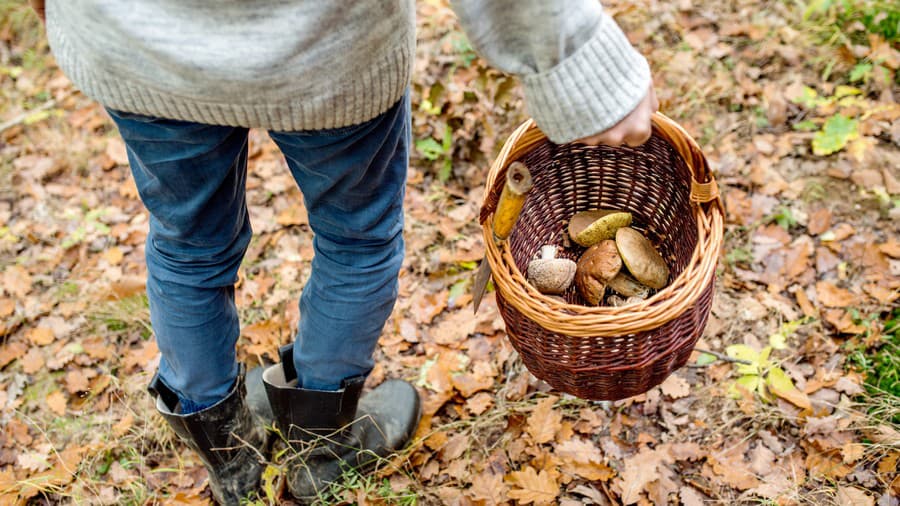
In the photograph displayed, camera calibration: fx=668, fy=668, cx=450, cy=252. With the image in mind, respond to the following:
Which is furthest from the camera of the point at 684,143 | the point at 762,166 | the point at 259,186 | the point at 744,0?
the point at 744,0

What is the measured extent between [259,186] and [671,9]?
102 inches

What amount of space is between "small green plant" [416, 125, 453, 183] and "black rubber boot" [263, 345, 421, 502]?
1.18 m

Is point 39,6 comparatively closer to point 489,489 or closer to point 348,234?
point 348,234

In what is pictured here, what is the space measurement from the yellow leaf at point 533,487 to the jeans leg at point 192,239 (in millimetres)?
964

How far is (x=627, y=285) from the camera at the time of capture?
207cm

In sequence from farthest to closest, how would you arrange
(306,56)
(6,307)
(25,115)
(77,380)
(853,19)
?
1. (25,115)
2. (853,19)
3. (6,307)
4. (77,380)
5. (306,56)

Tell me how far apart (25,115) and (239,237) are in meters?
3.00

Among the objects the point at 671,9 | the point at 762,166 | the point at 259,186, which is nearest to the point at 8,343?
the point at 259,186

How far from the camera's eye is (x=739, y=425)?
7.51 feet

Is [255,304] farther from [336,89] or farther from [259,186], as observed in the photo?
[336,89]

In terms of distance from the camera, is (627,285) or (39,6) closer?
(39,6)

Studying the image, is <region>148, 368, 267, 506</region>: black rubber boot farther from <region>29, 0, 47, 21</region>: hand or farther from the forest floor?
<region>29, 0, 47, 21</region>: hand

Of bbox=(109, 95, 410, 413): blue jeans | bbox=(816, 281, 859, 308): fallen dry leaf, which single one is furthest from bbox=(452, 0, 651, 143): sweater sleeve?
bbox=(816, 281, 859, 308): fallen dry leaf

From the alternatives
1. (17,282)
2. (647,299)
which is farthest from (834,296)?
(17,282)
